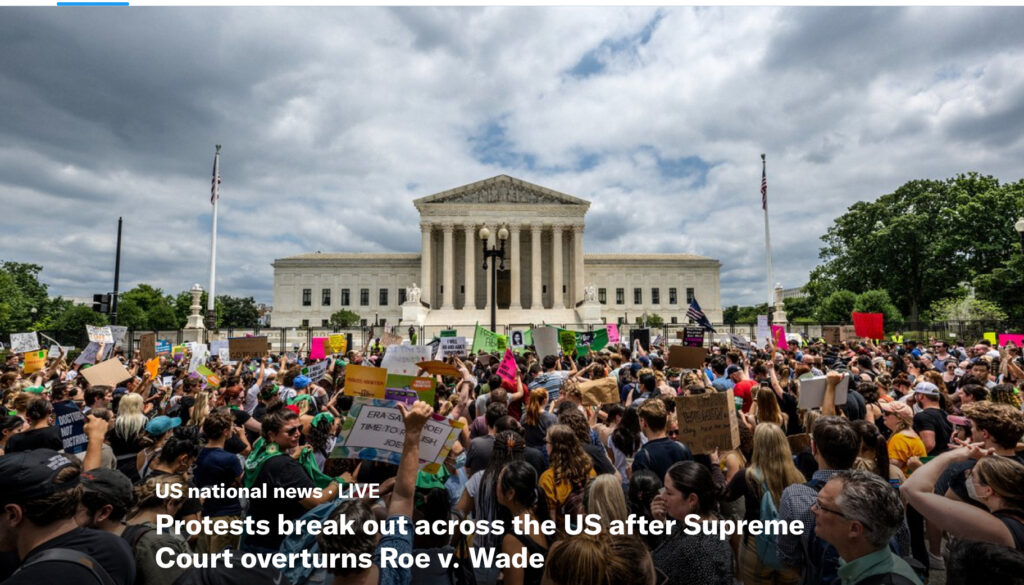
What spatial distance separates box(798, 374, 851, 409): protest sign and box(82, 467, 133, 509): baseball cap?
6469 millimetres

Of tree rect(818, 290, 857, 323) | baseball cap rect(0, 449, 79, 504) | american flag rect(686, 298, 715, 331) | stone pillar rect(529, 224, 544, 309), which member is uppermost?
stone pillar rect(529, 224, 544, 309)

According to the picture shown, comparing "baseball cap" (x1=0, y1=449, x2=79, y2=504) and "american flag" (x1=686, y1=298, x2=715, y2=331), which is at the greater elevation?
"american flag" (x1=686, y1=298, x2=715, y2=331)

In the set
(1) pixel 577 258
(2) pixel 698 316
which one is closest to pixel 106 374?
(2) pixel 698 316

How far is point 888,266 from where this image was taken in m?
49.8

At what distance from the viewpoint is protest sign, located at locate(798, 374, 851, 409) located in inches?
245

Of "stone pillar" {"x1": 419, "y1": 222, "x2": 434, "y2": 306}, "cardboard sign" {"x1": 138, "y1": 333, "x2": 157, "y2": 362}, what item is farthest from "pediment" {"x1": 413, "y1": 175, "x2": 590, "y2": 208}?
"cardboard sign" {"x1": 138, "y1": 333, "x2": 157, "y2": 362}

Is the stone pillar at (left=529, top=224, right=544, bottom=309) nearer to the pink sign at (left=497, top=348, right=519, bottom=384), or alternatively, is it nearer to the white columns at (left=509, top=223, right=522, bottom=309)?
the white columns at (left=509, top=223, right=522, bottom=309)

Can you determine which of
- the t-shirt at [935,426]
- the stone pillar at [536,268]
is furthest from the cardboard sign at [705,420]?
the stone pillar at [536,268]

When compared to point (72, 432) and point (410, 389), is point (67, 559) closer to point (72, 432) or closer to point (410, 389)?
point (410, 389)

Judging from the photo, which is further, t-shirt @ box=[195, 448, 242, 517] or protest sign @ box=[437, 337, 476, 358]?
protest sign @ box=[437, 337, 476, 358]

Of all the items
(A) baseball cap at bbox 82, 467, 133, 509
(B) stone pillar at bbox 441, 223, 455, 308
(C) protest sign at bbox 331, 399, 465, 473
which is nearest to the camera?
(A) baseball cap at bbox 82, 467, 133, 509

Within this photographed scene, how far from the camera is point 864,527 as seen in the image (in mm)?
2463

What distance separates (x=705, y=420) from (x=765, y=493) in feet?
4.51

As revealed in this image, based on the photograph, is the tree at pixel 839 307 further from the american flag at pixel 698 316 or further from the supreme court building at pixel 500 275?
the american flag at pixel 698 316
